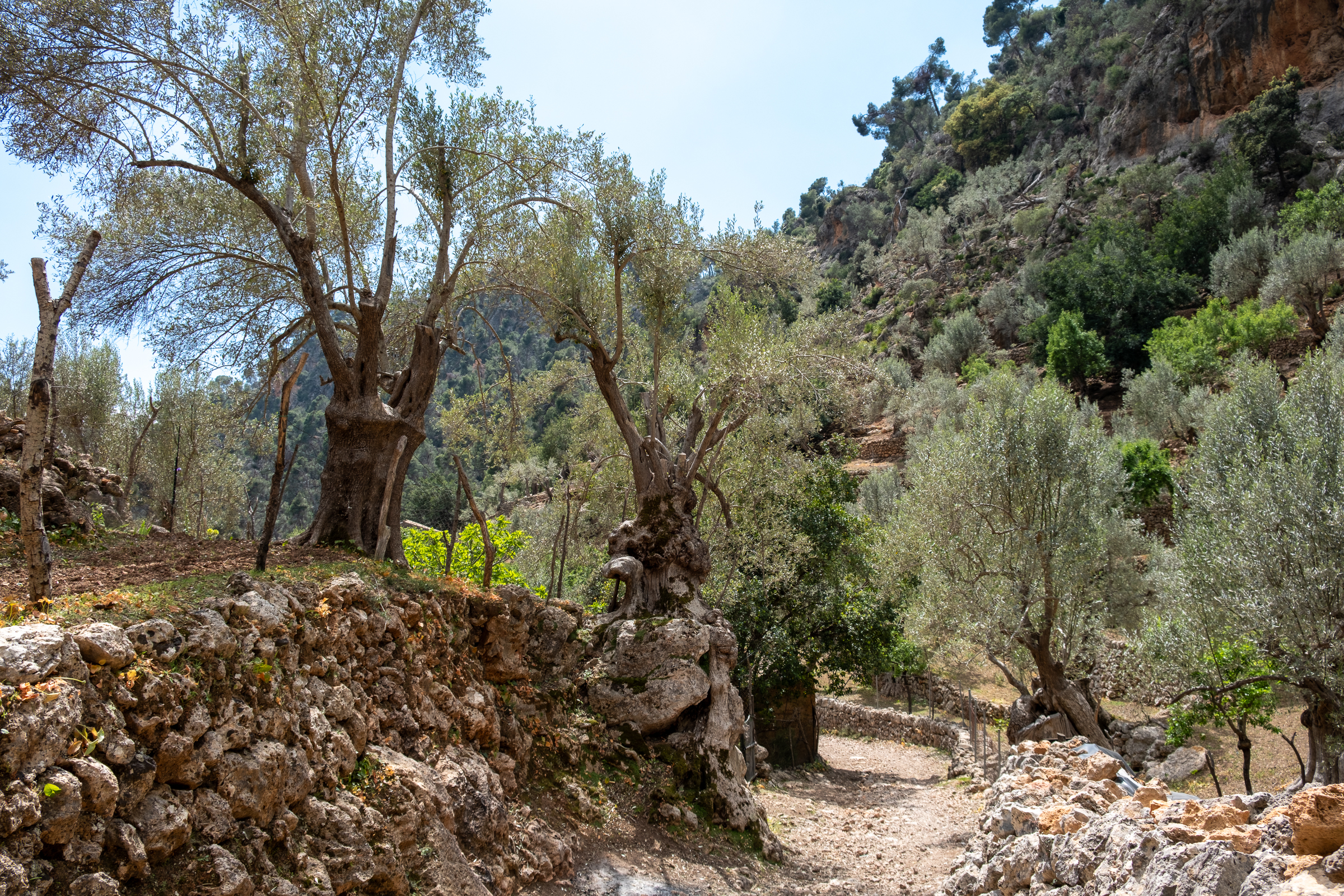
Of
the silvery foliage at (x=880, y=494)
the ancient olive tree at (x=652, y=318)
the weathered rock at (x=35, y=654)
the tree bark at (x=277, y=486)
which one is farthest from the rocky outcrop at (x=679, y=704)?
the silvery foliage at (x=880, y=494)

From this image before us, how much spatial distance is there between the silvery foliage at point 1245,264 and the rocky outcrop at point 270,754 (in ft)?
151

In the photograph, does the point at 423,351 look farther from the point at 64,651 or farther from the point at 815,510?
the point at 815,510

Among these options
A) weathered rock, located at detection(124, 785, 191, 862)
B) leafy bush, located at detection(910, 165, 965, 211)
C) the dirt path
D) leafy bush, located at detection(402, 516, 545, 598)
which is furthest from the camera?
leafy bush, located at detection(910, 165, 965, 211)

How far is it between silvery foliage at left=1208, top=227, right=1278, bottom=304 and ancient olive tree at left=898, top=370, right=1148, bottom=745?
1248 inches

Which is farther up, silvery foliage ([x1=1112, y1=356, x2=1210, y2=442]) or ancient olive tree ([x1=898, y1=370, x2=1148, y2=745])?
silvery foliage ([x1=1112, y1=356, x2=1210, y2=442])

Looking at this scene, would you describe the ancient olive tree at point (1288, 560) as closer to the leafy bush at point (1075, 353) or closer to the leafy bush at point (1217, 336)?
the leafy bush at point (1217, 336)

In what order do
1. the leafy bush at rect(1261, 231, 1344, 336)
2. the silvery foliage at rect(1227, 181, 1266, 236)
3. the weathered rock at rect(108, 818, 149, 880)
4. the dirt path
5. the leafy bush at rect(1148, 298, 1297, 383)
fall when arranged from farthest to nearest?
the silvery foliage at rect(1227, 181, 1266, 236) < the leafy bush at rect(1261, 231, 1344, 336) < the leafy bush at rect(1148, 298, 1297, 383) < the dirt path < the weathered rock at rect(108, 818, 149, 880)

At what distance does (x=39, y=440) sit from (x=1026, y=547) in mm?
15191

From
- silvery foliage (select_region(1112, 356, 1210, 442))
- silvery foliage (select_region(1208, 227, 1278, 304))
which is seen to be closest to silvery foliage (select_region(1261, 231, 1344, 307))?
silvery foliage (select_region(1208, 227, 1278, 304))

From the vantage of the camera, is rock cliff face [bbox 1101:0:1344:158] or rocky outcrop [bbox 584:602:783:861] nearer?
rocky outcrop [bbox 584:602:783:861]

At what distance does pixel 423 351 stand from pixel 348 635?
16.0ft

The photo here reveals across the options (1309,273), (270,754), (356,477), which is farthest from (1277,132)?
(270,754)

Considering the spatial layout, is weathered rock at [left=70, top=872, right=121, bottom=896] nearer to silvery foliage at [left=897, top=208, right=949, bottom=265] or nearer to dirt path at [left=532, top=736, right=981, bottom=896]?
dirt path at [left=532, top=736, right=981, bottom=896]

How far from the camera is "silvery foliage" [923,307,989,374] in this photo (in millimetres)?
52250
